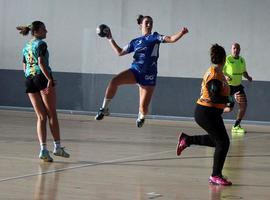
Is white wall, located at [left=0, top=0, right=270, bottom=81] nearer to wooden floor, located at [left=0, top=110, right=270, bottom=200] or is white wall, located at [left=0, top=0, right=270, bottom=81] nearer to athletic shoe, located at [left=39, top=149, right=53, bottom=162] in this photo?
wooden floor, located at [left=0, top=110, right=270, bottom=200]

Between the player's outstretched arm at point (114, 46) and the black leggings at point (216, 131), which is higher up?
the player's outstretched arm at point (114, 46)

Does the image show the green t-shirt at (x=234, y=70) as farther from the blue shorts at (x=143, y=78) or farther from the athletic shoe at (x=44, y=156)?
the athletic shoe at (x=44, y=156)

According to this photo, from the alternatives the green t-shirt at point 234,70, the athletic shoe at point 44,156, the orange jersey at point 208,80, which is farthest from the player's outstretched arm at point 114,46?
the green t-shirt at point 234,70

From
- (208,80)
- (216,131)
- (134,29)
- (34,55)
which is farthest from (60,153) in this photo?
(134,29)

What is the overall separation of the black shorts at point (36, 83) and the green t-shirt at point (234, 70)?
7020mm

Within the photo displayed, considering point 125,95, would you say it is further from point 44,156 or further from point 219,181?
point 219,181

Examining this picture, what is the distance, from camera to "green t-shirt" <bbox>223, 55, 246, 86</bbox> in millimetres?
17156

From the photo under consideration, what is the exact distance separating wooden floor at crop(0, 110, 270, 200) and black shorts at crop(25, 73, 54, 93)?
3.66 feet

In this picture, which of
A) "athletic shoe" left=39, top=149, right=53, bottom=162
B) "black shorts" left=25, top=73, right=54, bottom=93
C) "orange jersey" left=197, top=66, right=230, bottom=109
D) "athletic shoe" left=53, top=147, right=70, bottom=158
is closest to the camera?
"orange jersey" left=197, top=66, right=230, bottom=109

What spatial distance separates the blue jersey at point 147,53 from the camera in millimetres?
12180

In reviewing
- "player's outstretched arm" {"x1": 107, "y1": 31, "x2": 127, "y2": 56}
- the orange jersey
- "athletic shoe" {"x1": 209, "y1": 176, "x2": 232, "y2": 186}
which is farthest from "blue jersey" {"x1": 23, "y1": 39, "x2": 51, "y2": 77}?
"athletic shoe" {"x1": 209, "y1": 176, "x2": 232, "y2": 186}

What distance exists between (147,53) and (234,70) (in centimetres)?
540

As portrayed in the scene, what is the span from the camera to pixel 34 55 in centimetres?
1102

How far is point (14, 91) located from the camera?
75.2ft
